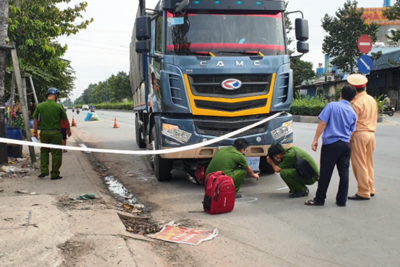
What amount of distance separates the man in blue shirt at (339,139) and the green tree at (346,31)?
43.1 meters

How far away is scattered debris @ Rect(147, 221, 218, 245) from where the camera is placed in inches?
198

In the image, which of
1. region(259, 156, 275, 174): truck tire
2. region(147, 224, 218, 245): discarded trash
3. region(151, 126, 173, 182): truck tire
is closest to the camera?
region(147, 224, 218, 245): discarded trash

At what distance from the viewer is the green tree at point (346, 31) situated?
1847 inches

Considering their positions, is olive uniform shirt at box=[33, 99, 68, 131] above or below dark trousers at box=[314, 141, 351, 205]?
above

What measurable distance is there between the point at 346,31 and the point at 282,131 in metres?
42.5

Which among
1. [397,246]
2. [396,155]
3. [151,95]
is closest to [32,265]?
[397,246]

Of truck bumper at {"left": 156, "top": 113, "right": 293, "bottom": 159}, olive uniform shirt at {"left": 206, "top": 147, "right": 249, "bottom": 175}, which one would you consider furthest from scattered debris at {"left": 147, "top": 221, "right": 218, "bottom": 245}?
truck bumper at {"left": 156, "top": 113, "right": 293, "bottom": 159}

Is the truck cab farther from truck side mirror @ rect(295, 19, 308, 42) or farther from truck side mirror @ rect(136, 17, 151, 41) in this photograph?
truck side mirror @ rect(295, 19, 308, 42)

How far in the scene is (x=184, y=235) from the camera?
5219 millimetres

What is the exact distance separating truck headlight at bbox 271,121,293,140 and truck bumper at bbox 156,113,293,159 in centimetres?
6

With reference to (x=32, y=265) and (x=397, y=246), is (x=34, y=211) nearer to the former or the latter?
(x=32, y=265)

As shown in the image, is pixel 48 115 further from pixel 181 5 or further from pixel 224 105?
pixel 224 105

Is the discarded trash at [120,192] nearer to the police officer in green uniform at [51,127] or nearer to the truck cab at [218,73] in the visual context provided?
the truck cab at [218,73]

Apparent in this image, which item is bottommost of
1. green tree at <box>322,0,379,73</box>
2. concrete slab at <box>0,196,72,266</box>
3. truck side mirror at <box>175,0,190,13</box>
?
concrete slab at <box>0,196,72,266</box>
